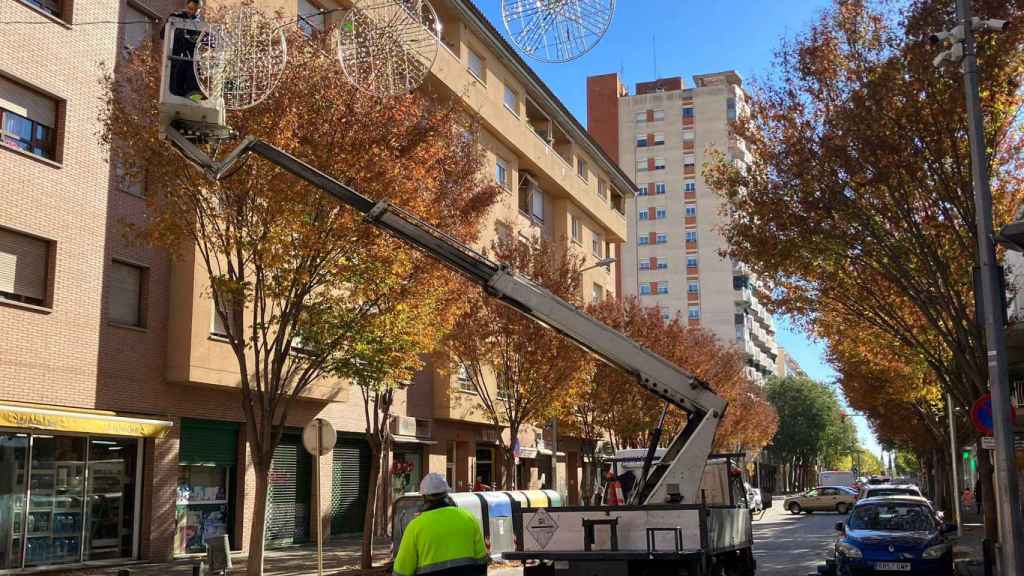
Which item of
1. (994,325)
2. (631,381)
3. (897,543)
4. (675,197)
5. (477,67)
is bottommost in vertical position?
(897,543)

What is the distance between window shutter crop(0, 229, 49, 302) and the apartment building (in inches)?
1.0

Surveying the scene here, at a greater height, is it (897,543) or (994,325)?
(994,325)

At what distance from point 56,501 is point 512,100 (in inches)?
1014

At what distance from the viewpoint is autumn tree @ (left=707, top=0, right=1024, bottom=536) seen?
54.1 feet

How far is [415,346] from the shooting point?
1878 cm

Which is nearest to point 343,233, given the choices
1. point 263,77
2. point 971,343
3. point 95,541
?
point 263,77

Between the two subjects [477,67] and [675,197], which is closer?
[477,67]

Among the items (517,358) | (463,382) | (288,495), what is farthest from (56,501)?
(463,382)

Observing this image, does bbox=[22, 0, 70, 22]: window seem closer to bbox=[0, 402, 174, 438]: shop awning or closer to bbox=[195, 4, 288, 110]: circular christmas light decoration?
bbox=[0, 402, 174, 438]: shop awning

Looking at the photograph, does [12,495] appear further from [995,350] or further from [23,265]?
[995,350]

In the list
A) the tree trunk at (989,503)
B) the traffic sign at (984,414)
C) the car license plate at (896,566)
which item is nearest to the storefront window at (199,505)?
the car license plate at (896,566)

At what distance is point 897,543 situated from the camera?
1561 cm

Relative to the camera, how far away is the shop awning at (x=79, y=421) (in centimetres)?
1639

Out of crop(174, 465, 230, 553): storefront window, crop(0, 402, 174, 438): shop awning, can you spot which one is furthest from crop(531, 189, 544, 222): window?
crop(0, 402, 174, 438): shop awning
